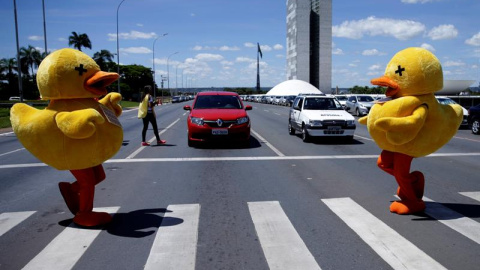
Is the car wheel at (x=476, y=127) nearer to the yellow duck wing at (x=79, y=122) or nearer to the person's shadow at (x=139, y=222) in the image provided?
the person's shadow at (x=139, y=222)

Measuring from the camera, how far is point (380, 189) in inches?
277

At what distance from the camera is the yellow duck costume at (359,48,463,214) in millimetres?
4964

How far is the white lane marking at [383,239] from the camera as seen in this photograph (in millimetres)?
3984

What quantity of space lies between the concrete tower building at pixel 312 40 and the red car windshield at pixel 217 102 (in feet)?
356

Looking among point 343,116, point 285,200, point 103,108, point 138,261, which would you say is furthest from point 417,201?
point 343,116

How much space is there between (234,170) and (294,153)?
2971 mm

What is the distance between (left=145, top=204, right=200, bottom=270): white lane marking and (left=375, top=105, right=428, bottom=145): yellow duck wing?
8.73 feet

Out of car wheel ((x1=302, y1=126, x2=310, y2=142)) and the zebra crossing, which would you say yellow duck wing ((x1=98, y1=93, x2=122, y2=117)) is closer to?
the zebra crossing

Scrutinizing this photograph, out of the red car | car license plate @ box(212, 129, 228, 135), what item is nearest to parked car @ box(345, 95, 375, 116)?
the red car

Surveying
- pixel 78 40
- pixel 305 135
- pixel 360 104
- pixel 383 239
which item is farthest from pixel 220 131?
pixel 78 40

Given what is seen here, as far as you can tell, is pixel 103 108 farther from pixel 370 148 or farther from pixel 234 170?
pixel 370 148

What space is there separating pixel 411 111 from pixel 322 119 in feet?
27.2

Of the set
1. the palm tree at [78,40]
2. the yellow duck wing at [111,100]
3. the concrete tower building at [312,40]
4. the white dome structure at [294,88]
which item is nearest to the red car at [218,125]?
the yellow duck wing at [111,100]

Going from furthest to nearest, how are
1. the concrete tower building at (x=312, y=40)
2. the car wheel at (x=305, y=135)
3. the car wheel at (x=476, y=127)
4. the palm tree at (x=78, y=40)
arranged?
1. the concrete tower building at (x=312, y=40)
2. the palm tree at (x=78, y=40)
3. the car wheel at (x=476, y=127)
4. the car wheel at (x=305, y=135)
